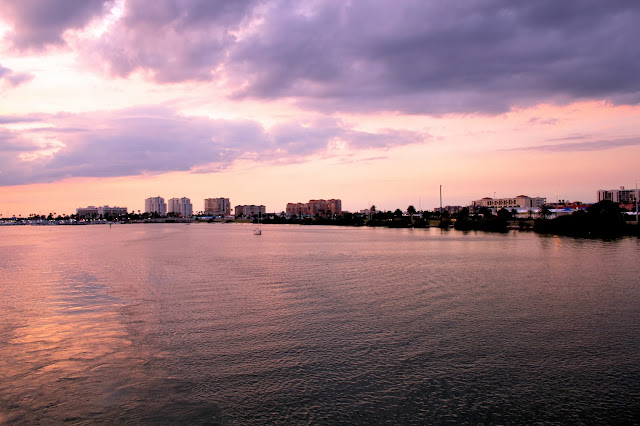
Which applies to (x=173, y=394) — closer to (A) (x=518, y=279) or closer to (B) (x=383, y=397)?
(B) (x=383, y=397)

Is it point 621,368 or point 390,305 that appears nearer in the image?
point 621,368

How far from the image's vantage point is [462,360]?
1606 centimetres

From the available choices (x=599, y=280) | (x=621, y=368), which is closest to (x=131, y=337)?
(x=621, y=368)

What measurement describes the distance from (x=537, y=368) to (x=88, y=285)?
30095 millimetres

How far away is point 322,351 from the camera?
17047 mm

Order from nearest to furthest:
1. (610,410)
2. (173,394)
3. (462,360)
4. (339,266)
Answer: (610,410) → (173,394) → (462,360) → (339,266)

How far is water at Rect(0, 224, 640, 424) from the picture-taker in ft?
41.0

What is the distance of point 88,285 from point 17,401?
69.9ft

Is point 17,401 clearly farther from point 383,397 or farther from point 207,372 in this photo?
point 383,397

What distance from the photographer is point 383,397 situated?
13.1 m

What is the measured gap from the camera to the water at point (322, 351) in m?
12.5

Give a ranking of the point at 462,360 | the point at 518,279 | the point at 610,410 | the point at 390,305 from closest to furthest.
A: the point at 610,410 < the point at 462,360 < the point at 390,305 < the point at 518,279

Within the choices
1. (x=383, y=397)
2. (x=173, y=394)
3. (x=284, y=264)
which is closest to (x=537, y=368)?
(x=383, y=397)

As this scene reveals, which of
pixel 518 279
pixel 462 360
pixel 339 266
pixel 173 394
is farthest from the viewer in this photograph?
pixel 339 266
